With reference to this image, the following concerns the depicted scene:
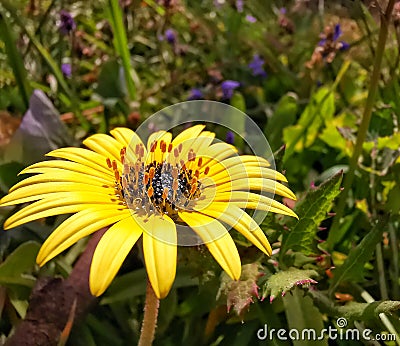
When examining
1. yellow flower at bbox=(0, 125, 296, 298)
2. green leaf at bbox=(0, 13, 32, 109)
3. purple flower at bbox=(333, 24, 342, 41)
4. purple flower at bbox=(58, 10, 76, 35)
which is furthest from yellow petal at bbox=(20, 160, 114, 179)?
purple flower at bbox=(333, 24, 342, 41)

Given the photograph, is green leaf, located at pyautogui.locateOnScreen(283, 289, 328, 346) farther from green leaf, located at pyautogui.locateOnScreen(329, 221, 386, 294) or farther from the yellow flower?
the yellow flower

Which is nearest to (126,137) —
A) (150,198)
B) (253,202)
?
(150,198)

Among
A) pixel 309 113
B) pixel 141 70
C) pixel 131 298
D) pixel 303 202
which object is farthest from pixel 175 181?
pixel 141 70

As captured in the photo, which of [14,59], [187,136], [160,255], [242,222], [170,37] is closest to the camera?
[160,255]

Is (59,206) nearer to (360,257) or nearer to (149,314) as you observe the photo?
(149,314)

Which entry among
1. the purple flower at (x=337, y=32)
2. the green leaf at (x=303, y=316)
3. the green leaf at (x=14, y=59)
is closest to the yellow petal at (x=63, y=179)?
the green leaf at (x=303, y=316)

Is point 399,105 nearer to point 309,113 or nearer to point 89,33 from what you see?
point 309,113

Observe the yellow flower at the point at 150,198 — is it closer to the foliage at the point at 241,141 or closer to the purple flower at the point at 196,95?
the foliage at the point at 241,141
